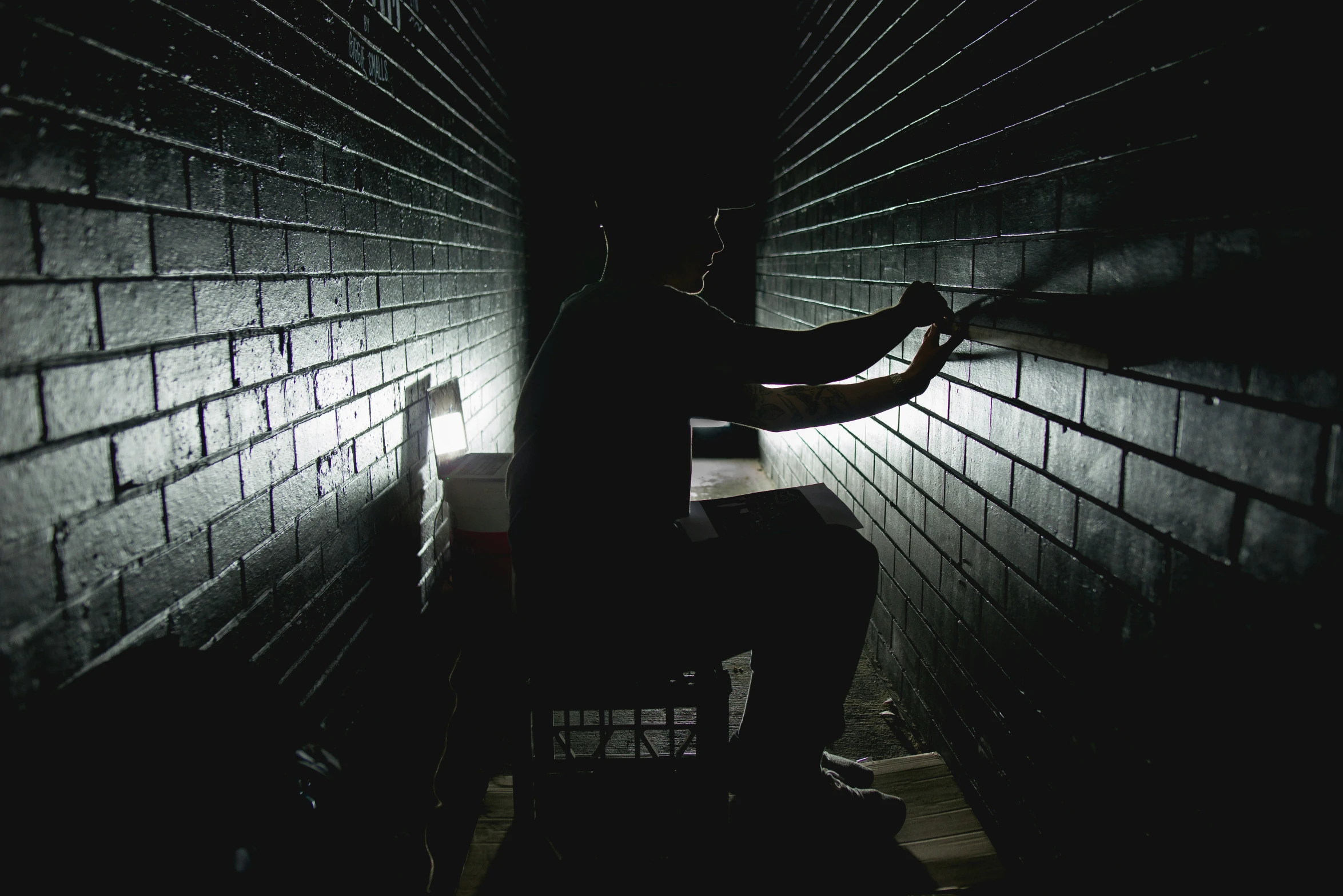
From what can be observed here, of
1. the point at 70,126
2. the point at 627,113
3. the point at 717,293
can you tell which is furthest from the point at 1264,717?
the point at 717,293

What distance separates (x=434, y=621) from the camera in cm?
377

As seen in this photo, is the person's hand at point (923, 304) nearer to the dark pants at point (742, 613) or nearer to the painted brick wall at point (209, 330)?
the dark pants at point (742, 613)

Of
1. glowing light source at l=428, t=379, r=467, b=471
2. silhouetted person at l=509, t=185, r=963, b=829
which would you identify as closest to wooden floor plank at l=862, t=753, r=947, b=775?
silhouetted person at l=509, t=185, r=963, b=829

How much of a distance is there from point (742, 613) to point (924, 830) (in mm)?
918

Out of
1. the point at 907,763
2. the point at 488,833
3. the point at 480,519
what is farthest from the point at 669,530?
the point at 480,519

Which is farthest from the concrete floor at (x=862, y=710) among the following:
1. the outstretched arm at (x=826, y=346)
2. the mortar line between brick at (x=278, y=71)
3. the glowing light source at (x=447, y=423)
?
the mortar line between brick at (x=278, y=71)

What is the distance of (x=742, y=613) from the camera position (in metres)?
2.06

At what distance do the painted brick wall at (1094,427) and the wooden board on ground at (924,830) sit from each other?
0.27 ft

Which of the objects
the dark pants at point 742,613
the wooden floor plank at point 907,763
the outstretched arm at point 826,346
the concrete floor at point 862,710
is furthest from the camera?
the concrete floor at point 862,710

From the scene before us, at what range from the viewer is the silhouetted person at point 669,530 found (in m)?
→ 1.98

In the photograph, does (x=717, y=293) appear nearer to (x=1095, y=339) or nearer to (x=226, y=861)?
(x=1095, y=339)

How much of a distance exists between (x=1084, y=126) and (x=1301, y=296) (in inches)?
29.7

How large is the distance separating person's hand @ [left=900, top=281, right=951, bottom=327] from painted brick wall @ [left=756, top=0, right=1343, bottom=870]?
0.13 meters

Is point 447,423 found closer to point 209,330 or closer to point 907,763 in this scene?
point 209,330
